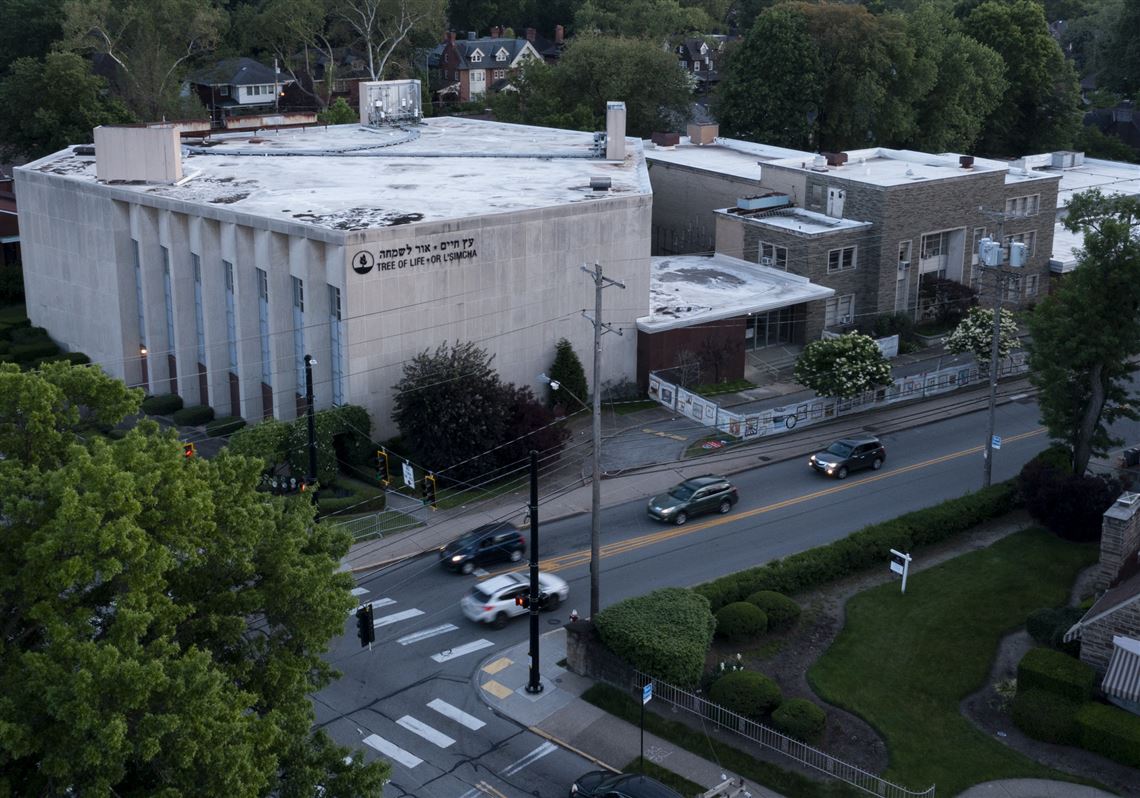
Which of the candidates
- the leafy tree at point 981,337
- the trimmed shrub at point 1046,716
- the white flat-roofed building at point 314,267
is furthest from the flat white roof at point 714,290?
the trimmed shrub at point 1046,716

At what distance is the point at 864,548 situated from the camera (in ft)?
128

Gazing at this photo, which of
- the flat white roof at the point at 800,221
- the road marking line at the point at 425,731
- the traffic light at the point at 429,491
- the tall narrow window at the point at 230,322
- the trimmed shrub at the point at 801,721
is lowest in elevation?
the road marking line at the point at 425,731

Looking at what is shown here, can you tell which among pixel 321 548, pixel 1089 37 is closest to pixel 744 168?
pixel 321 548

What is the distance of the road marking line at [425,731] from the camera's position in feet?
99.1

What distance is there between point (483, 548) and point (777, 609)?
920 cm

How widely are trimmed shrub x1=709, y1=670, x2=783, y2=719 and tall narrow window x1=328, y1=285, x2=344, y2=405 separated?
21323mm

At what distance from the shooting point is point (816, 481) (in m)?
46.8

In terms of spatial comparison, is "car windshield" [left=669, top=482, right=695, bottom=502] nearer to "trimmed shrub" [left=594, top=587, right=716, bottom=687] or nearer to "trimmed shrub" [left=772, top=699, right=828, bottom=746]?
"trimmed shrub" [left=594, top=587, right=716, bottom=687]

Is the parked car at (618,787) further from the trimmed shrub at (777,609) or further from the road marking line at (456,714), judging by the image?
the trimmed shrub at (777,609)

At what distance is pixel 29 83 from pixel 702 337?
5374cm

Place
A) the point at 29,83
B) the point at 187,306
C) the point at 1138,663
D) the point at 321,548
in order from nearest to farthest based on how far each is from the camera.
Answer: the point at 321,548
the point at 1138,663
the point at 187,306
the point at 29,83

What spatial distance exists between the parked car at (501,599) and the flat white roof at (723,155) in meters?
38.7

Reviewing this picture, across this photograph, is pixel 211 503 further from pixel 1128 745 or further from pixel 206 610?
pixel 1128 745

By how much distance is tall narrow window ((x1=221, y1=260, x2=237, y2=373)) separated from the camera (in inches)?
2034
